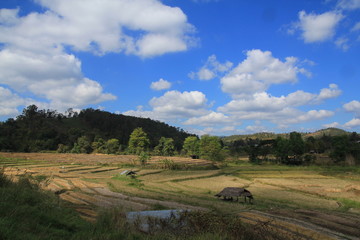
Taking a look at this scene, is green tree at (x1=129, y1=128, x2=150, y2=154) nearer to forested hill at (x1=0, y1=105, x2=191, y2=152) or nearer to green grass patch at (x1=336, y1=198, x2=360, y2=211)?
forested hill at (x1=0, y1=105, x2=191, y2=152)

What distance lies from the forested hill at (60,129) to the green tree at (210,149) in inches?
1597

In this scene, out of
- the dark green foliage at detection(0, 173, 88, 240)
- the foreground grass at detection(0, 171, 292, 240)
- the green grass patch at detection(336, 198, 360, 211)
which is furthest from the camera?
the green grass patch at detection(336, 198, 360, 211)

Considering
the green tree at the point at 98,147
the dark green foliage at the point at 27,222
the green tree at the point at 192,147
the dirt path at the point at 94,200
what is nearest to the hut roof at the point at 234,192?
the dirt path at the point at 94,200

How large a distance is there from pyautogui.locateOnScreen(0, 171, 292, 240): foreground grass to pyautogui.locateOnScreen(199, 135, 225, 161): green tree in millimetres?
77922

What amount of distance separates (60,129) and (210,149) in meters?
75.0

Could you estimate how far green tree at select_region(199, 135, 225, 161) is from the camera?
85738mm

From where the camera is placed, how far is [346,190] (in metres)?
34.9

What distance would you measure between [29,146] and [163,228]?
8428 centimetres

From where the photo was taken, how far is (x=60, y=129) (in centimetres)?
12275

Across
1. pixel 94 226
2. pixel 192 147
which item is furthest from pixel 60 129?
pixel 94 226

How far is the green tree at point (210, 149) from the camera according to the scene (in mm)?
85738

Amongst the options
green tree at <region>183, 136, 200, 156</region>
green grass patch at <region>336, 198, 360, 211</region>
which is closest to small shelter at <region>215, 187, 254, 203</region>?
green grass patch at <region>336, 198, 360, 211</region>

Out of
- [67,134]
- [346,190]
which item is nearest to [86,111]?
[67,134]

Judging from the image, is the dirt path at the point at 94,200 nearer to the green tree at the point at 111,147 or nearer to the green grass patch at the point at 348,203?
the green grass patch at the point at 348,203
